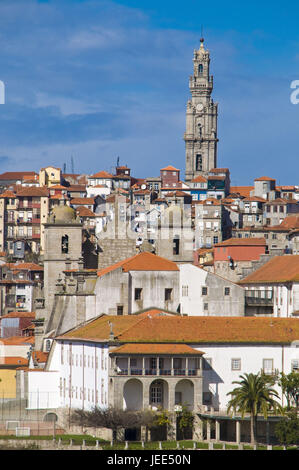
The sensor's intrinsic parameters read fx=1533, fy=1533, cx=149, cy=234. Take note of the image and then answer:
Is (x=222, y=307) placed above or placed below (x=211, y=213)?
below

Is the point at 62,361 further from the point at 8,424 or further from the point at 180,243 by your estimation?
the point at 180,243

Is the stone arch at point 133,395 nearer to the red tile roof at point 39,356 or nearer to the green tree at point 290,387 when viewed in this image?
the green tree at point 290,387

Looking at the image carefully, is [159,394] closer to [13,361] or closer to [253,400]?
[253,400]

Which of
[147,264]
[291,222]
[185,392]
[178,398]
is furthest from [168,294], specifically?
[291,222]

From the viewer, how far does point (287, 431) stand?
8800 centimetres

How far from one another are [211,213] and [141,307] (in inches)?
3402

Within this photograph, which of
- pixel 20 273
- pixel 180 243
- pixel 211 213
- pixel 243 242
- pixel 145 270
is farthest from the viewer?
pixel 211 213

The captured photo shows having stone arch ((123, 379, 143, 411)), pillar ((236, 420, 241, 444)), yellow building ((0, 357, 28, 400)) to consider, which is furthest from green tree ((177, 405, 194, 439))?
yellow building ((0, 357, 28, 400))

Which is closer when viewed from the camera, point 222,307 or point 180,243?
point 222,307

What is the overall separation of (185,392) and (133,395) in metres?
3.29

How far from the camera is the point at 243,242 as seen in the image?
463 feet
